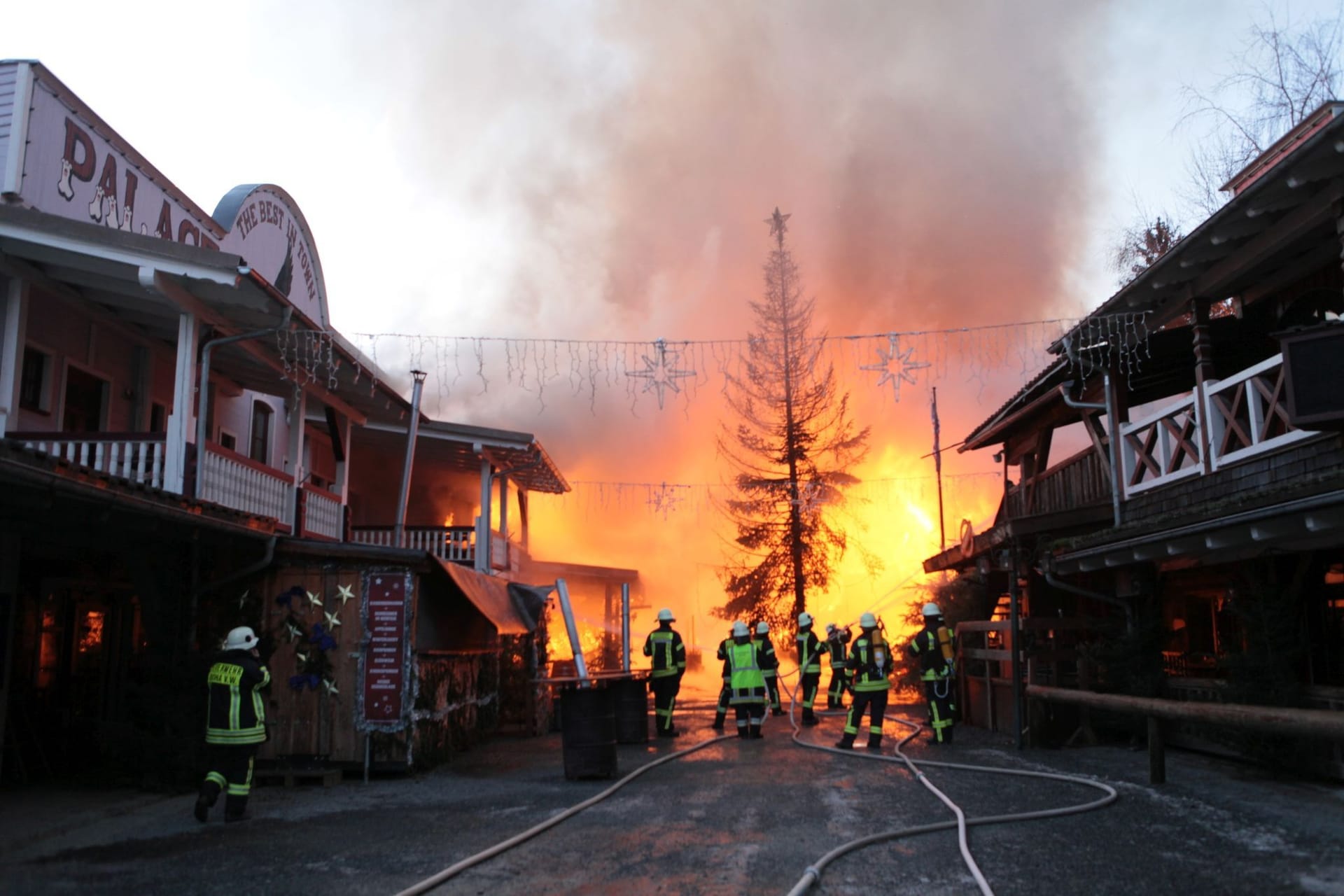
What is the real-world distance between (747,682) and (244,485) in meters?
7.19

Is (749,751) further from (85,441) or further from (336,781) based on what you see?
(85,441)

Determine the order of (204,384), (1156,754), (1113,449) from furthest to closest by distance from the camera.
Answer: (1113,449)
(204,384)
(1156,754)

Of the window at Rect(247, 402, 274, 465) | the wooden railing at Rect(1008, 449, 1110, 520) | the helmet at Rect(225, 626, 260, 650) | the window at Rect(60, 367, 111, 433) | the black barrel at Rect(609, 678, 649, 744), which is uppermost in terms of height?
the window at Rect(247, 402, 274, 465)

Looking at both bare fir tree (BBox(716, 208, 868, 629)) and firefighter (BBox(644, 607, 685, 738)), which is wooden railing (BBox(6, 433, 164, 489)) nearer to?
firefighter (BBox(644, 607, 685, 738))

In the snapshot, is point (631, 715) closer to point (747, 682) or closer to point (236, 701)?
point (747, 682)

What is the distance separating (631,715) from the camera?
14305 millimetres

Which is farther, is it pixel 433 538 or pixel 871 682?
pixel 433 538

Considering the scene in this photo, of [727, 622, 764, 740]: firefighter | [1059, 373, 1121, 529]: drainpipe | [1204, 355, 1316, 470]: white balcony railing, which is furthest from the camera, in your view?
[727, 622, 764, 740]: firefighter

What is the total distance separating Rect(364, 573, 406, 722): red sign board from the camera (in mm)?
10789

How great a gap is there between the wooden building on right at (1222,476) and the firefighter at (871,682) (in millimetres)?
2113

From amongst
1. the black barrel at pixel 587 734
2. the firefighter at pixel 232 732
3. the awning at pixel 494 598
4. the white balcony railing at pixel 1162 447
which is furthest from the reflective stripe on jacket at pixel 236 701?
the white balcony railing at pixel 1162 447

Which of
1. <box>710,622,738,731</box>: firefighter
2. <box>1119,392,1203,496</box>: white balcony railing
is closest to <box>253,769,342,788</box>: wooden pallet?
<box>710,622,738,731</box>: firefighter

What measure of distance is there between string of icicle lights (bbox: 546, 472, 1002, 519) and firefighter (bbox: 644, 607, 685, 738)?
1143 cm

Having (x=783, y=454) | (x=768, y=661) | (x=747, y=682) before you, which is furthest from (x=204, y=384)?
(x=783, y=454)
